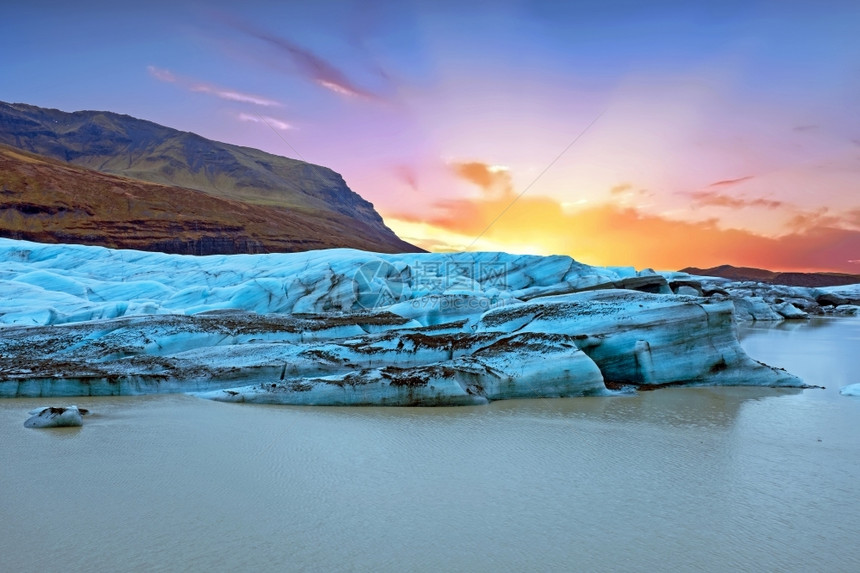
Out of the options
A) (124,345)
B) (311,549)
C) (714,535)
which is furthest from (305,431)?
(124,345)

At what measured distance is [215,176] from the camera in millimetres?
125625

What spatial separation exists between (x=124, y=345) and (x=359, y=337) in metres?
4.94

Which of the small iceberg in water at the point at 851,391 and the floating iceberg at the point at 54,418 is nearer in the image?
the floating iceberg at the point at 54,418

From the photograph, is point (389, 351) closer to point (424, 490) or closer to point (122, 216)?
point (424, 490)

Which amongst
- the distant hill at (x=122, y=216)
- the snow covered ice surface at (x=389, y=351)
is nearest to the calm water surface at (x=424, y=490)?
the snow covered ice surface at (x=389, y=351)

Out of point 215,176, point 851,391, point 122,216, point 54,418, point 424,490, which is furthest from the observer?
point 215,176

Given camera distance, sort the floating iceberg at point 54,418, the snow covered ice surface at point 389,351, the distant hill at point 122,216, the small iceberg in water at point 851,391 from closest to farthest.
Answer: the floating iceberg at point 54,418 < the snow covered ice surface at point 389,351 < the small iceberg in water at point 851,391 < the distant hill at point 122,216

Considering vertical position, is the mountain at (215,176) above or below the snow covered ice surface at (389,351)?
above

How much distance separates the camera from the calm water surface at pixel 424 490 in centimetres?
425

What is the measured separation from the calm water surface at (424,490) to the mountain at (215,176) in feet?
209

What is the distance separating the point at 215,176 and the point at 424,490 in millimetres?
131828

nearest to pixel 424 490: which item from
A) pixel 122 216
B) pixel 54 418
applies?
pixel 54 418

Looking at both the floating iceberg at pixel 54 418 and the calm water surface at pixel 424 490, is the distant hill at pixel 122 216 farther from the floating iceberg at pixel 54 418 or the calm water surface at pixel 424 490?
the calm water surface at pixel 424 490

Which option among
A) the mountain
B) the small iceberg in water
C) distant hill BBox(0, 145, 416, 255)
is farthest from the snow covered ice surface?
the mountain
